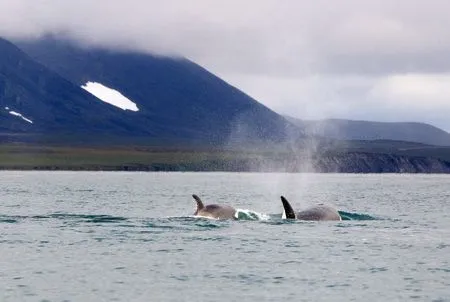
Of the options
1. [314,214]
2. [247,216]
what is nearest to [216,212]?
[247,216]

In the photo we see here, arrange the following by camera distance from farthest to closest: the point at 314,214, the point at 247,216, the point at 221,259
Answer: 1. the point at 247,216
2. the point at 314,214
3. the point at 221,259

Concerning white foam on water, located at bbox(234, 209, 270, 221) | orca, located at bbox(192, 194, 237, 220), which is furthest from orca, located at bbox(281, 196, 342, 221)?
orca, located at bbox(192, 194, 237, 220)

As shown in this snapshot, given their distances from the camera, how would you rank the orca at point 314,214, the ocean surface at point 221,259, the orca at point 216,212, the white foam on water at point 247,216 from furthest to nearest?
the white foam on water at point 247,216 < the orca at point 216,212 < the orca at point 314,214 < the ocean surface at point 221,259

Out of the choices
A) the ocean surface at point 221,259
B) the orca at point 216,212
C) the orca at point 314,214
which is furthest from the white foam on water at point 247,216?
the orca at point 314,214

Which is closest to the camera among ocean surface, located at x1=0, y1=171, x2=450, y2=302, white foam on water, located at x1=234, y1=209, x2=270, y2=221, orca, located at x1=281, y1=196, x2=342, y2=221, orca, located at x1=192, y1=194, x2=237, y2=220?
ocean surface, located at x1=0, y1=171, x2=450, y2=302

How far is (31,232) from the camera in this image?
4944cm

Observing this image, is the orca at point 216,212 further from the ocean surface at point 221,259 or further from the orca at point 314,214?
the orca at point 314,214

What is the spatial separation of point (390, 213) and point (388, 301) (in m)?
41.2

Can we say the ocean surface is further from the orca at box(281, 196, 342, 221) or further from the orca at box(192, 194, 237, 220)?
the orca at box(192, 194, 237, 220)

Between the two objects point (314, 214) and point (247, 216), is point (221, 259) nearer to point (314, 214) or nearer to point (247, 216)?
point (314, 214)

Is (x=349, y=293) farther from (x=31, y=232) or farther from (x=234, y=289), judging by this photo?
(x=31, y=232)

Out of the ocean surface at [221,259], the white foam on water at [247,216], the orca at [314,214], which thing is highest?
the orca at [314,214]

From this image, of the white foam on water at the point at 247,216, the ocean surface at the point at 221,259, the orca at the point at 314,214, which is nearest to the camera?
the ocean surface at the point at 221,259

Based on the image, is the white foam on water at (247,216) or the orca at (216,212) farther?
the white foam on water at (247,216)
